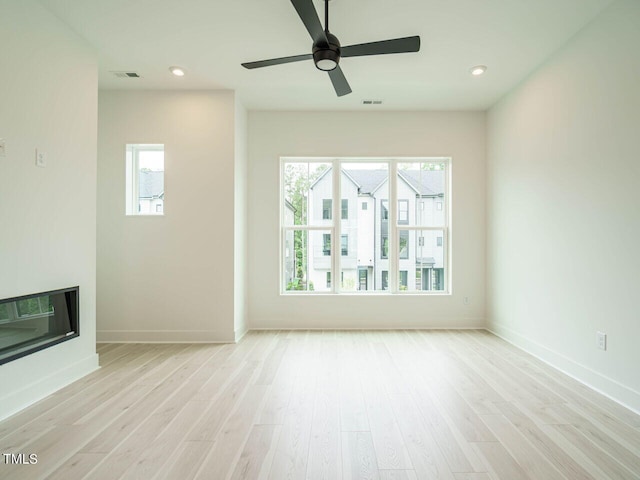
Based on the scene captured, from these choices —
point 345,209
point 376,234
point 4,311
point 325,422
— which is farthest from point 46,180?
point 376,234

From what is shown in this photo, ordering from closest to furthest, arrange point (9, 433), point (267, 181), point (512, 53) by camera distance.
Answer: point (9, 433), point (512, 53), point (267, 181)

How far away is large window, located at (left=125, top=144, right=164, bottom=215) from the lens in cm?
395

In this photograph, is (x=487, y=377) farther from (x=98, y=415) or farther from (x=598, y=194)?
(x=98, y=415)

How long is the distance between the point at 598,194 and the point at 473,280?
6.85ft

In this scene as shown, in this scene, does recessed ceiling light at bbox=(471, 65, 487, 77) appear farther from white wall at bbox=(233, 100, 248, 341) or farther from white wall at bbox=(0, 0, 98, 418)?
white wall at bbox=(0, 0, 98, 418)

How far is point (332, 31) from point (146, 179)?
269cm

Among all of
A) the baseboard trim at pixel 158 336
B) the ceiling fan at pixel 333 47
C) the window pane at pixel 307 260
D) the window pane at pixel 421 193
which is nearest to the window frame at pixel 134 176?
the baseboard trim at pixel 158 336

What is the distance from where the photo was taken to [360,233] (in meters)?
4.62

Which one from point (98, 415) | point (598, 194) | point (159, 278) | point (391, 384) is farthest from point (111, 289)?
point (598, 194)

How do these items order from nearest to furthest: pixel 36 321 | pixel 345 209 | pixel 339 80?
pixel 36 321, pixel 339 80, pixel 345 209

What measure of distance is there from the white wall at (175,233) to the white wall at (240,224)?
96mm

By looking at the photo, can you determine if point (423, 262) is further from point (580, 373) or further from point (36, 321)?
point (36, 321)

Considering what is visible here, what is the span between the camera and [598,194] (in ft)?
8.56

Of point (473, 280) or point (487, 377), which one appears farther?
point (473, 280)
